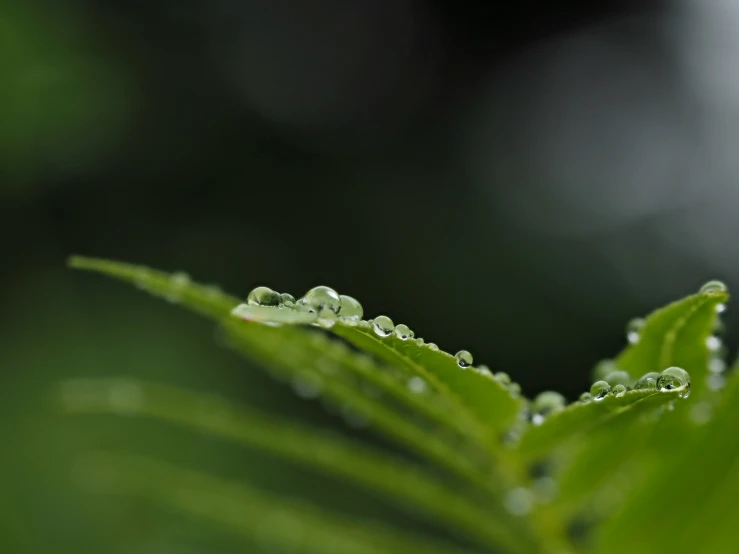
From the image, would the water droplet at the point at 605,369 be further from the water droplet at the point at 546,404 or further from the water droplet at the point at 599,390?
the water droplet at the point at 599,390

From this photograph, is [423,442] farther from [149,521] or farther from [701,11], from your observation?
[701,11]

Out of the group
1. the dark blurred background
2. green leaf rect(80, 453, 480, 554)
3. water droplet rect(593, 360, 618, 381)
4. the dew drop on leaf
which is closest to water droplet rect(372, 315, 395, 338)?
the dew drop on leaf

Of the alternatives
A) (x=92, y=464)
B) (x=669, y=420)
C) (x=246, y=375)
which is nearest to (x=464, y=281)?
(x=246, y=375)

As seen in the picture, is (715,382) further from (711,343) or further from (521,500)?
(521,500)

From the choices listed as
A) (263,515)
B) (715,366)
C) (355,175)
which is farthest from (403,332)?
(355,175)

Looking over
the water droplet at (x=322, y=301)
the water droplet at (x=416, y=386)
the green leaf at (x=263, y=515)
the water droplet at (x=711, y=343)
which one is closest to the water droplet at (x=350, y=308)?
the water droplet at (x=322, y=301)
